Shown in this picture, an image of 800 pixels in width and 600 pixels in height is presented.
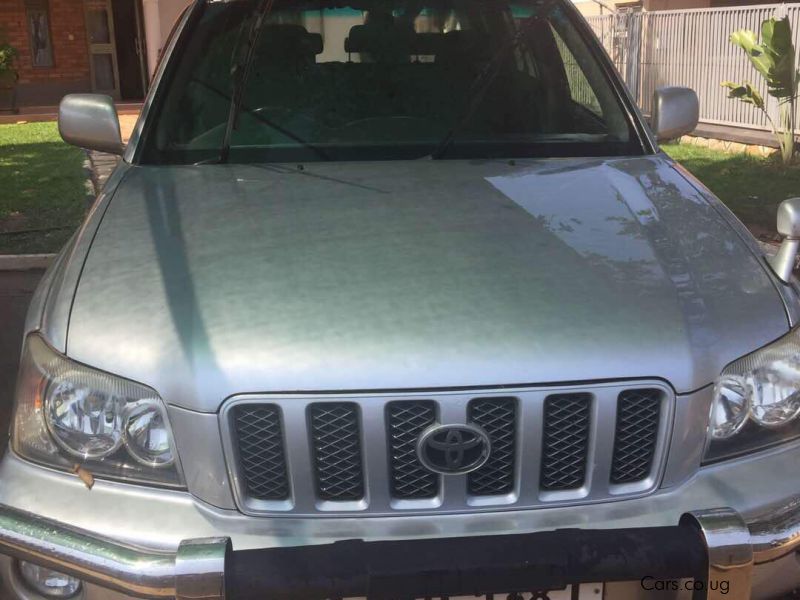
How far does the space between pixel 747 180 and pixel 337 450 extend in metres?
8.24

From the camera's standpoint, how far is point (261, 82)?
3.35 meters

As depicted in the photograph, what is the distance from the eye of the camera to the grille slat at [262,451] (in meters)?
1.87

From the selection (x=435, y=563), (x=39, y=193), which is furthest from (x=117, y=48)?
(x=435, y=563)

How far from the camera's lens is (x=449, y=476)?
6.29 ft

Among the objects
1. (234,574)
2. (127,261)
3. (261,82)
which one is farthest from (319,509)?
(261,82)

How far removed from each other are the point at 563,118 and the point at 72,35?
17.5m

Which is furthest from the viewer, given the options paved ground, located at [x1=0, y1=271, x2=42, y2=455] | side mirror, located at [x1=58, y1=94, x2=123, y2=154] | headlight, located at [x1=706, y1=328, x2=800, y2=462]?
paved ground, located at [x1=0, y1=271, x2=42, y2=455]

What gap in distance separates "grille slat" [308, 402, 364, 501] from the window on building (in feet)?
60.7

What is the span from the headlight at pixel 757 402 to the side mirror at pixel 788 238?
1.06 ft

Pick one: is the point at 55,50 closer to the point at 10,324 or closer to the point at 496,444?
the point at 10,324

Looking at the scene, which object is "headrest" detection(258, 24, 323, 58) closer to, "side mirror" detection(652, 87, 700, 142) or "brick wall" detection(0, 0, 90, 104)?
"side mirror" detection(652, 87, 700, 142)

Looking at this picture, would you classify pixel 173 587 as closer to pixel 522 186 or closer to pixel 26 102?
pixel 522 186

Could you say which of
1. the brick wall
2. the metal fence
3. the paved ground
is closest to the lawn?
the paved ground

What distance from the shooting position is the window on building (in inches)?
720
